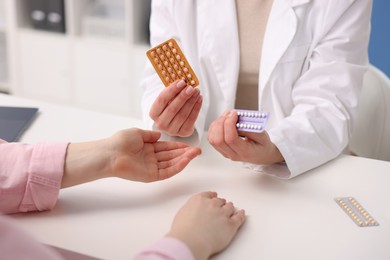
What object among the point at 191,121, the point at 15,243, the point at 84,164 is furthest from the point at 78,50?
the point at 15,243

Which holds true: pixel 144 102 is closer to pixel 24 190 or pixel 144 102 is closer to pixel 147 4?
pixel 24 190

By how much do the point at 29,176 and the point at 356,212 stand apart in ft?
1.70

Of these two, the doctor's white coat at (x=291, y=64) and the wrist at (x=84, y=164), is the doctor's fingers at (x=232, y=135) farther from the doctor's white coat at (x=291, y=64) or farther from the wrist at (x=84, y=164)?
the wrist at (x=84, y=164)

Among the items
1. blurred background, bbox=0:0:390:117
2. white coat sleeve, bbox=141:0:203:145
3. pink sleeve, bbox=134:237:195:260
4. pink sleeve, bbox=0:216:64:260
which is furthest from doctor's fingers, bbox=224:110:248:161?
blurred background, bbox=0:0:390:117

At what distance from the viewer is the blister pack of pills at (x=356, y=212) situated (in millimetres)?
889

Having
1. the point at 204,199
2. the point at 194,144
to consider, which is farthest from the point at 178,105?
the point at 204,199

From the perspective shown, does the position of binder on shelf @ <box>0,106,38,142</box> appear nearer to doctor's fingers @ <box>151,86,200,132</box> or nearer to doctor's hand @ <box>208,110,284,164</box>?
doctor's fingers @ <box>151,86,200,132</box>

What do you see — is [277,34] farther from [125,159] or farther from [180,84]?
[125,159]

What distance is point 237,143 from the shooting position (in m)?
0.95

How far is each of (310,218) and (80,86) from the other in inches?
74.4

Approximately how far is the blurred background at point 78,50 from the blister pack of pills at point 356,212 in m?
1.62

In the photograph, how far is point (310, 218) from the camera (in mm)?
890

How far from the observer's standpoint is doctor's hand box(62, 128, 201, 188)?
93 cm

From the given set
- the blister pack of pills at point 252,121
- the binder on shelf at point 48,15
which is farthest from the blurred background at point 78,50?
the blister pack of pills at point 252,121
